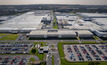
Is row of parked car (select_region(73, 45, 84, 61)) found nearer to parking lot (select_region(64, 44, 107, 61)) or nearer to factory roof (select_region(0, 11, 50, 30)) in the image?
parking lot (select_region(64, 44, 107, 61))

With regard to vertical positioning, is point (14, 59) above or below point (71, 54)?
above

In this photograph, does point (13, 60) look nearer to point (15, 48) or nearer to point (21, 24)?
point (15, 48)

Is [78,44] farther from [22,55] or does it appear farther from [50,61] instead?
[22,55]

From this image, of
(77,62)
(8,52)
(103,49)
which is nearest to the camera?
(77,62)

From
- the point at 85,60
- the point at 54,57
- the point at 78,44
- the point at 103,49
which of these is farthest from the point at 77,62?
the point at 103,49

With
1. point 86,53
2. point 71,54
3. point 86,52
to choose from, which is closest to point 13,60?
point 71,54

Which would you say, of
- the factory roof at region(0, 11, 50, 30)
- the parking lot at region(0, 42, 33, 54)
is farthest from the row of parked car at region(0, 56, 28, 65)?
the factory roof at region(0, 11, 50, 30)
